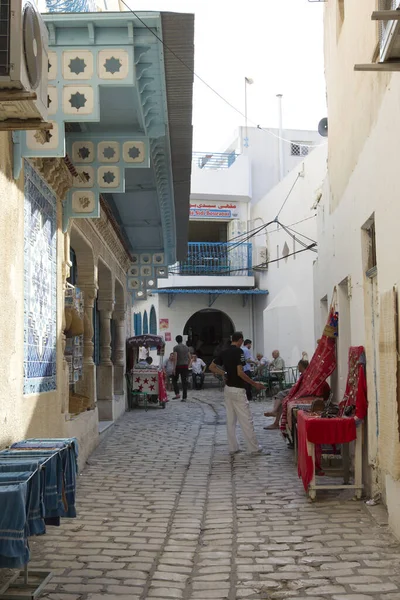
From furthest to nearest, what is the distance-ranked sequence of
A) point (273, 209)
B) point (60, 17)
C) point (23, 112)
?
point (273, 209), point (60, 17), point (23, 112)

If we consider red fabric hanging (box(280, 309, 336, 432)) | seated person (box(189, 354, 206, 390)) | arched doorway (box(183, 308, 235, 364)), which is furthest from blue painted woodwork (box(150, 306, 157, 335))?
red fabric hanging (box(280, 309, 336, 432))

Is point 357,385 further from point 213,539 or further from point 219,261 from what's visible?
point 219,261

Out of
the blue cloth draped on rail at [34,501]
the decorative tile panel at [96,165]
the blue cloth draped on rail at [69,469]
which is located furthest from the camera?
the decorative tile panel at [96,165]

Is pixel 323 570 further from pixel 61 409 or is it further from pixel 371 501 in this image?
pixel 61 409

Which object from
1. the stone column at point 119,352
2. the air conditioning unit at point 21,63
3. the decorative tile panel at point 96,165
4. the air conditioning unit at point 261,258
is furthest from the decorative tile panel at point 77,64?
the air conditioning unit at point 261,258

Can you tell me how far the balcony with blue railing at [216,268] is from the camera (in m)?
23.6

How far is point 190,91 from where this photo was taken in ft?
21.4

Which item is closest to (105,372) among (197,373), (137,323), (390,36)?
(390,36)

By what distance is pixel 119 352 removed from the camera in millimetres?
14766

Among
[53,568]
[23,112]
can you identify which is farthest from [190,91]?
[53,568]

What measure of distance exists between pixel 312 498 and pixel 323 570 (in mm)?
1870

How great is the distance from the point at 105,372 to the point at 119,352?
2.58 metres

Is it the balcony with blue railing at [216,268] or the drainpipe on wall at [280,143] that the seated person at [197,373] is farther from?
the drainpipe on wall at [280,143]

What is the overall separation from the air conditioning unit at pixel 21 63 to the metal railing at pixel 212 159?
69.8 feet
